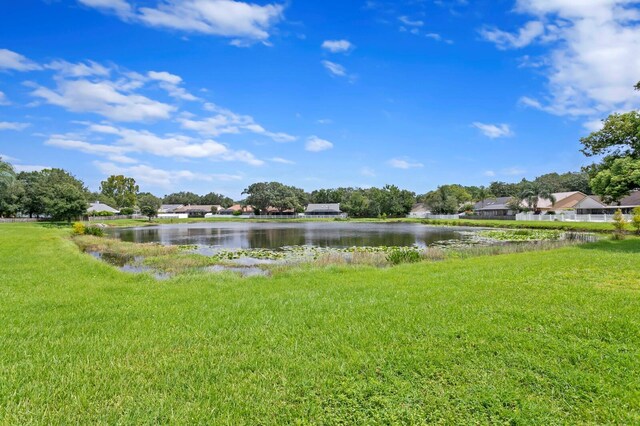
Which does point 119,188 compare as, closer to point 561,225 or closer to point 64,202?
point 64,202

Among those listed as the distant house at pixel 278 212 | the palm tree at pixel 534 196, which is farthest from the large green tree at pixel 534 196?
the distant house at pixel 278 212

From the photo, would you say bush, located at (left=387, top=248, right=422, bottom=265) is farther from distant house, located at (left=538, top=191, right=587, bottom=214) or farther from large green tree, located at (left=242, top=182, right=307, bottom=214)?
large green tree, located at (left=242, top=182, right=307, bottom=214)

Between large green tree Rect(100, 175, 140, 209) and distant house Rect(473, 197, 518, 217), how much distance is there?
108090mm

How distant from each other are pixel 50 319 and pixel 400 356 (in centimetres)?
667

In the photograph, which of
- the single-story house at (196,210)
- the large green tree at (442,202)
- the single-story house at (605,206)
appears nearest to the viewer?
the single-story house at (605,206)

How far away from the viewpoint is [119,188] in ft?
412

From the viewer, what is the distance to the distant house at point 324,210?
360 ft

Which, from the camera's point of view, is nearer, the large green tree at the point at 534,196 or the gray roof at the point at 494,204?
the large green tree at the point at 534,196

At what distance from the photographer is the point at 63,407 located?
149 inches

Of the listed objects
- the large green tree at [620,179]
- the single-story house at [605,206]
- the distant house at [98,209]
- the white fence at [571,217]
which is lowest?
the white fence at [571,217]

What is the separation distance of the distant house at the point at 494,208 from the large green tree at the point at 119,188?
10809cm

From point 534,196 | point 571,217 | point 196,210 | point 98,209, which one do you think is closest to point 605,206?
point 571,217

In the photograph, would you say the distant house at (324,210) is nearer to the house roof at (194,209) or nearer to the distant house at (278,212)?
the distant house at (278,212)

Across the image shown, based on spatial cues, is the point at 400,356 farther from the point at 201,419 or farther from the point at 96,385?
the point at 96,385
